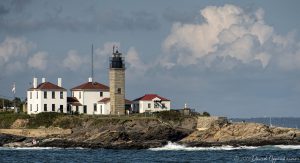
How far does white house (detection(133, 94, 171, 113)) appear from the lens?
94.5m

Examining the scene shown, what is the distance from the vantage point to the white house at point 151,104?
94.5m

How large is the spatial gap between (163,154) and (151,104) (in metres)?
22.9

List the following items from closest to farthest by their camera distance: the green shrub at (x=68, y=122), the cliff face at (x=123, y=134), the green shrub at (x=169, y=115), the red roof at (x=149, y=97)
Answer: the cliff face at (x=123, y=134) → the green shrub at (x=68, y=122) → the green shrub at (x=169, y=115) → the red roof at (x=149, y=97)

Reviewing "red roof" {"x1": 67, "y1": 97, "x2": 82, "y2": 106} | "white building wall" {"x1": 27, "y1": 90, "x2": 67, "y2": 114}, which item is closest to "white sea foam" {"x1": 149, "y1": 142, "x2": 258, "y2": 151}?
"white building wall" {"x1": 27, "y1": 90, "x2": 67, "y2": 114}

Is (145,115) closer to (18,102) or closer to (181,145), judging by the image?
(181,145)

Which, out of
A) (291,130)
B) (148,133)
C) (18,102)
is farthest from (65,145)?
(18,102)

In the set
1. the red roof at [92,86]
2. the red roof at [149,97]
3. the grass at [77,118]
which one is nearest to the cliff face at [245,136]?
the grass at [77,118]

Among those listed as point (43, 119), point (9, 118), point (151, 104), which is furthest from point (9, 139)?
point (151, 104)

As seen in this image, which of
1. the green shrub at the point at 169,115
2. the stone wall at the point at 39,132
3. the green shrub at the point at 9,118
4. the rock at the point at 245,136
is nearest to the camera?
the rock at the point at 245,136

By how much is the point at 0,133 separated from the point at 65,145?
9.24 m

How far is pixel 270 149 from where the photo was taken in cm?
7525

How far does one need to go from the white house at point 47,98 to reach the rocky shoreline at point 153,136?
8014 mm

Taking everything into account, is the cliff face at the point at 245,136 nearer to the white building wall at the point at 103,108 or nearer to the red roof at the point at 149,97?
the white building wall at the point at 103,108

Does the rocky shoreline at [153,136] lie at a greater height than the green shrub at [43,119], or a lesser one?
lesser
